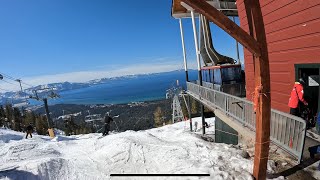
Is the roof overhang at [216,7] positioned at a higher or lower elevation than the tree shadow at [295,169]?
higher

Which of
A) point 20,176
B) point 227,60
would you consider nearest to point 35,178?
point 20,176

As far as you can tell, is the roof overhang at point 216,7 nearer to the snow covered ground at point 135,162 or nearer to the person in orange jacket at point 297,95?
the snow covered ground at point 135,162

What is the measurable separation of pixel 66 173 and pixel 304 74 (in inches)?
399

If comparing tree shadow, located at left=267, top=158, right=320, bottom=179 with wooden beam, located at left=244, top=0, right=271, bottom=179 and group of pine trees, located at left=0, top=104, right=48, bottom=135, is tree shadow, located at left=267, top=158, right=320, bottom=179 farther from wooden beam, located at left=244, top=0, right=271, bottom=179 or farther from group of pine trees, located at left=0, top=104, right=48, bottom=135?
group of pine trees, located at left=0, top=104, right=48, bottom=135

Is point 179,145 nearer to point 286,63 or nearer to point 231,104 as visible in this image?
point 231,104

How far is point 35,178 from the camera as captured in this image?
931cm

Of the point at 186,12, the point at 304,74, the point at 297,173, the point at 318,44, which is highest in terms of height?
the point at 186,12

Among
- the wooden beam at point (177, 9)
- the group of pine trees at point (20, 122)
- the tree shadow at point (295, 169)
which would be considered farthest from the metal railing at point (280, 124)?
the group of pine trees at point (20, 122)

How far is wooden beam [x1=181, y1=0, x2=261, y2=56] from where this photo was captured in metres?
4.70

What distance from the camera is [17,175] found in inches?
359

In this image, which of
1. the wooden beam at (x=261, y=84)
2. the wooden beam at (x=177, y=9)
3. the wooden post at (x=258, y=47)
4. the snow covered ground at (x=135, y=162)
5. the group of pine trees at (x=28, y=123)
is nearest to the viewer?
the wooden post at (x=258, y=47)

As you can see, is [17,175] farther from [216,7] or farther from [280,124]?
[216,7]

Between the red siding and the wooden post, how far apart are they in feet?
12.5

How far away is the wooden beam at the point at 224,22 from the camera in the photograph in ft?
15.4
